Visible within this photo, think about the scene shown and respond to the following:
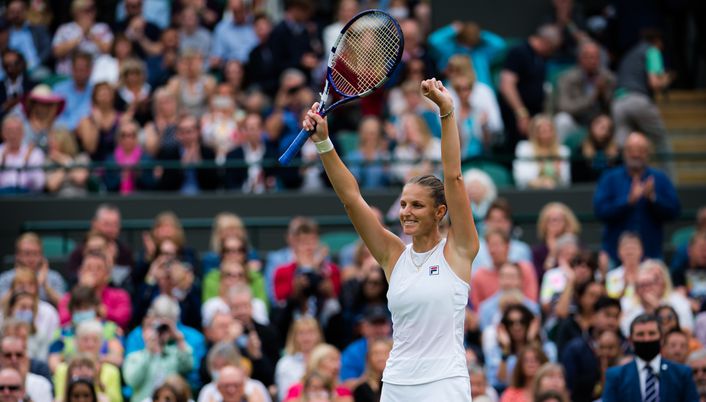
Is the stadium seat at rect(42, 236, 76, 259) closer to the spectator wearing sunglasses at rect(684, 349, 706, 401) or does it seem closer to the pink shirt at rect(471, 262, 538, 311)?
the pink shirt at rect(471, 262, 538, 311)

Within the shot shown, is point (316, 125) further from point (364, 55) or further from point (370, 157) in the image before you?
point (370, 157)

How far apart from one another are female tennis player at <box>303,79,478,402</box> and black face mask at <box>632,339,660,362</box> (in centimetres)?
321

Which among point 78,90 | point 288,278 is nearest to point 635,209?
point 288,278

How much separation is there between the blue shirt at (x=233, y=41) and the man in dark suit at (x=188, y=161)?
6.09 ft

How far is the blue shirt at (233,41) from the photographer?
17.0m

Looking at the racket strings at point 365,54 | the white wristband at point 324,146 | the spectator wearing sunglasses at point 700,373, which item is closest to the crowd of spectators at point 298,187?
the spectator wearing sunglasses at point 700,373

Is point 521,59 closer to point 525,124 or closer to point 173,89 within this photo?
point 525,124

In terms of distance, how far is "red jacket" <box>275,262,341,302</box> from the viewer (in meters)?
12.9

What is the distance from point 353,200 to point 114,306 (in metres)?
5.73

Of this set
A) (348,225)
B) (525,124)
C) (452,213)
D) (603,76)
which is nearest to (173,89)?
(348,225)

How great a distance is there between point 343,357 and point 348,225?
10.4 ft

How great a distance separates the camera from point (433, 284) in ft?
23.4

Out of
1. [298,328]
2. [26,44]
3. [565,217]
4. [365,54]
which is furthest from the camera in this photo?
[26,44]

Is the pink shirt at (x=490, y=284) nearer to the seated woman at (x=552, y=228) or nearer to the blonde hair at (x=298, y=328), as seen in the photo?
the seated woman at (x=552, y=228)
